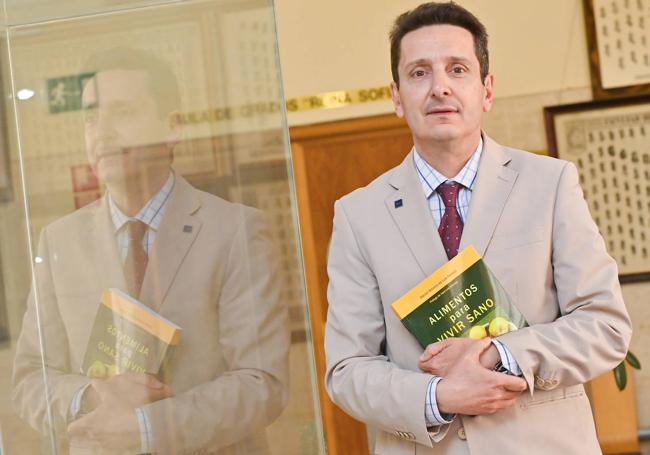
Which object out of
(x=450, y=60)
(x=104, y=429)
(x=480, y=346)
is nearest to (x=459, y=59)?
(x=450, y=60)

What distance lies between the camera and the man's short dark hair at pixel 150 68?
4.68 feet

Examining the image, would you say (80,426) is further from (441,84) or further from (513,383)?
(441,84)

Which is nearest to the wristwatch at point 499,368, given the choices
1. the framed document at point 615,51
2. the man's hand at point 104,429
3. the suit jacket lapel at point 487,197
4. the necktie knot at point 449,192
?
the suit jacket lapel at point 487,197

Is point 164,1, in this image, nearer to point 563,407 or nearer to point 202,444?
point 202,444

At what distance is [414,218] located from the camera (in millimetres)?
1829

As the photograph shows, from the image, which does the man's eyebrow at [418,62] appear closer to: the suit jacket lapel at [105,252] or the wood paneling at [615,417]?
the suit jacket lapel at [105,252]

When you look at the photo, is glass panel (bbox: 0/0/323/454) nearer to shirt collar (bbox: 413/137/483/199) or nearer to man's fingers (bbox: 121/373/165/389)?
man's fingers (bbox: 121/373/165/389)

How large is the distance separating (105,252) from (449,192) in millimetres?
708

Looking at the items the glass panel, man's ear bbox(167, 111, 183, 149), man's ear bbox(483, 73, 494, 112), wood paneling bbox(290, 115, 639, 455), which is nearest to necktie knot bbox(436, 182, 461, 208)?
man's ear bbox(483, 73, 494, 112)

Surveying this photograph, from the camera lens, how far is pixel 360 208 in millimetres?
1883

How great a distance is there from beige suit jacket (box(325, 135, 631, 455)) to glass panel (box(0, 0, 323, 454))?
35cm

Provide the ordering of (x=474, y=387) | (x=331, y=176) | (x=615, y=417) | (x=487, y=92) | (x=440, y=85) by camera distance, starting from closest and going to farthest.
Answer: (x=474, y=387)
(x=440, y=85)
(x=487, y=92)
(x=615, y=417)
(x=331, y=176)

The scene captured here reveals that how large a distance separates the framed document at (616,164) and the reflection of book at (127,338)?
3593mm

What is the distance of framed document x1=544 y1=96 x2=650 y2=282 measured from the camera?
473 centimetres
